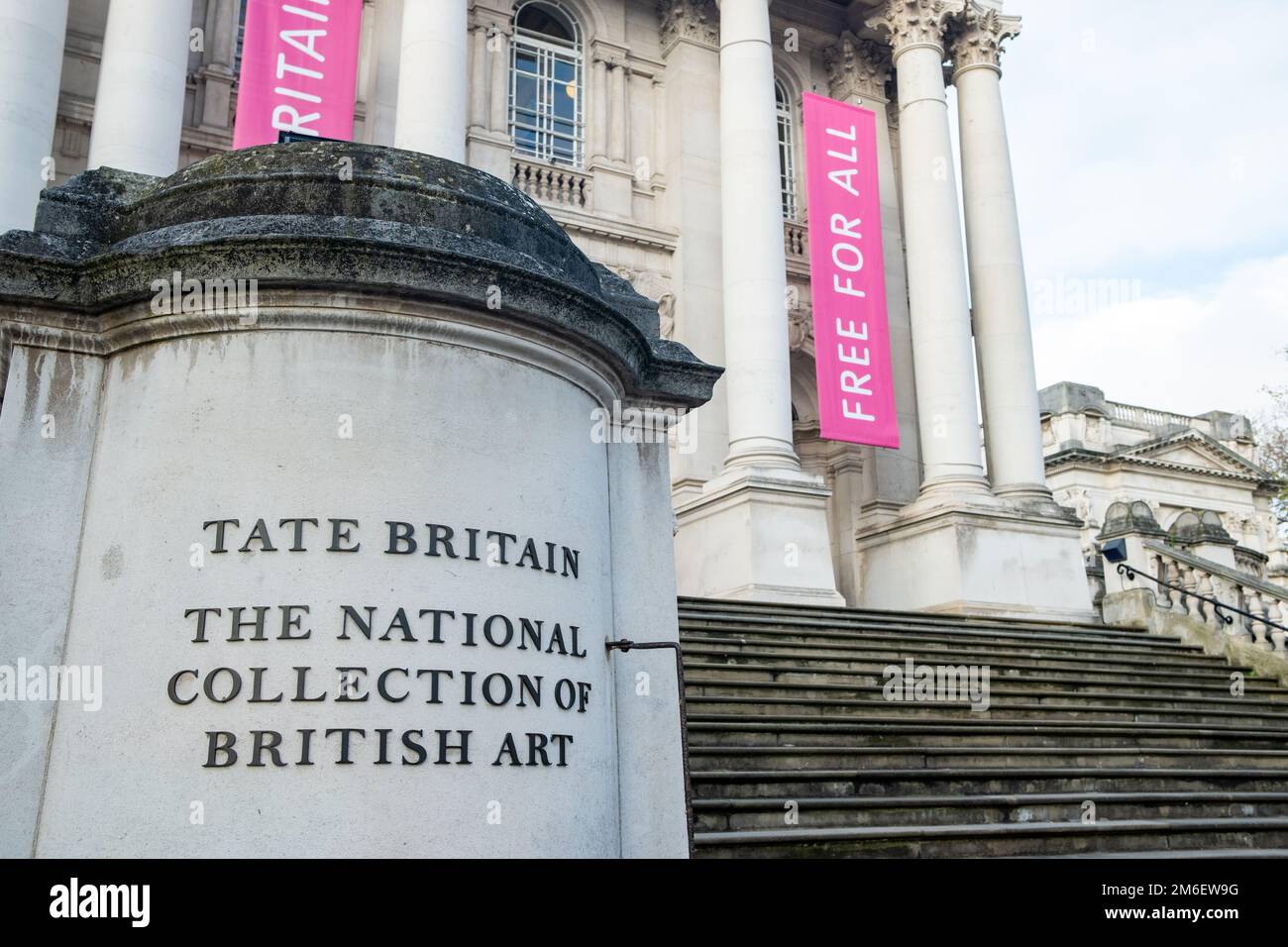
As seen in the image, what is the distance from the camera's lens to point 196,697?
3.39 metres

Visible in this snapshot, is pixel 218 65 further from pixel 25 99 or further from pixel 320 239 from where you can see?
pixel 320 239

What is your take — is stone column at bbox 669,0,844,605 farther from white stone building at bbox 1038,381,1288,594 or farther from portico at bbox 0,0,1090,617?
white stone building at bbox 1038,381,1288,594

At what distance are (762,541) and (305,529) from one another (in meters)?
12.9

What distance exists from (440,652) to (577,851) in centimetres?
80

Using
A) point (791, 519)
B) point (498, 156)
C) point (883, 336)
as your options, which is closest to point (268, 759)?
point (791, 519)

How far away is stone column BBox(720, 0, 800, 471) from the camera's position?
17406 mm

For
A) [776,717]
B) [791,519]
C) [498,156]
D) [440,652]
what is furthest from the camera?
[498,156]

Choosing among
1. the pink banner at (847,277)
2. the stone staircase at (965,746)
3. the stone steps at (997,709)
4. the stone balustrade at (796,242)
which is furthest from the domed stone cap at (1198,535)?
the stone balustrade at (796,242)

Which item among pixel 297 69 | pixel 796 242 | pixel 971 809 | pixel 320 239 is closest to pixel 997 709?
pixel 971 809

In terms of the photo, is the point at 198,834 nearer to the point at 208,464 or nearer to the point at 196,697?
the point at 196,697

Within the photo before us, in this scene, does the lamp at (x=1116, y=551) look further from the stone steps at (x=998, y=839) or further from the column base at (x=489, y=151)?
the column base at (x=489, y=151)

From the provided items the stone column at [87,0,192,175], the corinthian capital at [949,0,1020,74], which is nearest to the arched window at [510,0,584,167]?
the stone column at [87,0,192,175]

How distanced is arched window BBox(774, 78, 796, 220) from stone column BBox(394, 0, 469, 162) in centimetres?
854

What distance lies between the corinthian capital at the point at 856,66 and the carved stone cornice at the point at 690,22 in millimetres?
2830
